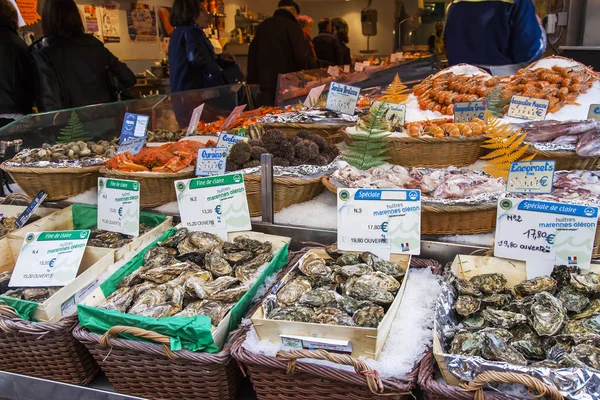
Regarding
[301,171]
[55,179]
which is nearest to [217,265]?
[301,171]

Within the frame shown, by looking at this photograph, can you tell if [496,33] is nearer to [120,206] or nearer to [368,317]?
[120,206]

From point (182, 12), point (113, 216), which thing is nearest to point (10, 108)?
point (182, 12)

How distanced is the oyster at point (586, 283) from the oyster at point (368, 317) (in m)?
0.53

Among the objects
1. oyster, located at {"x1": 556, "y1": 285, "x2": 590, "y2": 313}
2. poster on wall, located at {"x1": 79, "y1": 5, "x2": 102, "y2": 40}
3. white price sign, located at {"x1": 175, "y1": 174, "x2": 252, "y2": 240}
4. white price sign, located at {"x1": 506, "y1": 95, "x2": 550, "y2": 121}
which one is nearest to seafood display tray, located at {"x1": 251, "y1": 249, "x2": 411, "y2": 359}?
oyster, located at {"x1": 556, "y1": 285, "x2": 590, "y2": 313}

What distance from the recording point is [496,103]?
2.88m

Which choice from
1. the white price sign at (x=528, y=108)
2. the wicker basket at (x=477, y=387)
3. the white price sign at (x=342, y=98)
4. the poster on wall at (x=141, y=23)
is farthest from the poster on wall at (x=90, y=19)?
the wicker basket at (x=477, y=387)

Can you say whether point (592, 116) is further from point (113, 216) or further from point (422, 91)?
point (113, 216)

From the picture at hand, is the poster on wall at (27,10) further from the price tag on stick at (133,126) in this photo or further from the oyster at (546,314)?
the oyster at (546,314)

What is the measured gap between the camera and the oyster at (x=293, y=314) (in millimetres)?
1257

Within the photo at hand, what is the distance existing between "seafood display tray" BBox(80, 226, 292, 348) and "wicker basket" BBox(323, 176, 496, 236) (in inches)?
20.0

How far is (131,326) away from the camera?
129cm

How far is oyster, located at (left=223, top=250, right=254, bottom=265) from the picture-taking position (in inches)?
65.3

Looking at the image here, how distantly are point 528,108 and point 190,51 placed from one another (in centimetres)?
290

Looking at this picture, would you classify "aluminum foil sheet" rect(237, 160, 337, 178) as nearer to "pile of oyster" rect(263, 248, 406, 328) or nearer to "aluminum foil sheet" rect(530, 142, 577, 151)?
"pile of oyster" rect(263, 248, 406, 328)
